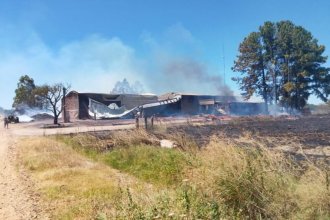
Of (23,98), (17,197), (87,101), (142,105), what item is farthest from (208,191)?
(23,98)

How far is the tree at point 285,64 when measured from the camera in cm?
5347

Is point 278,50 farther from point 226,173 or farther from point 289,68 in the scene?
point 226,173

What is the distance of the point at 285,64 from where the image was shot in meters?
54.0

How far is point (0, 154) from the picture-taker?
16344 millimetres

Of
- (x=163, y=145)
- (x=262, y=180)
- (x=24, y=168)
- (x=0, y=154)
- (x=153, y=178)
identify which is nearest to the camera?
(x=262, y=180)

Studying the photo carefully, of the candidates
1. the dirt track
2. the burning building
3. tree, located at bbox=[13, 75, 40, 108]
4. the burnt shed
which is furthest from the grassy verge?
tree, located at bbox=[13, 75, 40, 108]

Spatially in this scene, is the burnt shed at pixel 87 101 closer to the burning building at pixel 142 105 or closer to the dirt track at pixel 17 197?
the burning building at pixel 142 105

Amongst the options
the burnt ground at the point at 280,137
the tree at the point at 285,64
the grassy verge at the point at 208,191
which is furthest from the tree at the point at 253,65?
the grassy verge at the point at 208,191

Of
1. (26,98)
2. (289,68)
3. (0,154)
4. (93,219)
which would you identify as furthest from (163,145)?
(26,98)

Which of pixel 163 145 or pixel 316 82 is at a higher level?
pixel 316 82

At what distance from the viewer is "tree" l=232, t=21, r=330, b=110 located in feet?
175

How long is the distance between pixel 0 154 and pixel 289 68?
4732 cm

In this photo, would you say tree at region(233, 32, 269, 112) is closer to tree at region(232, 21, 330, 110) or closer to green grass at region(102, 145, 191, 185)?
tree at region(232, 21, 330, 110)

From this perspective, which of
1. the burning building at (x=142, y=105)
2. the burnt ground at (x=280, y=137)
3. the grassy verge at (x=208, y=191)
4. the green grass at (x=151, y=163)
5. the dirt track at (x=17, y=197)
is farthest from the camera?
the burning building at (x=142, y=105)
